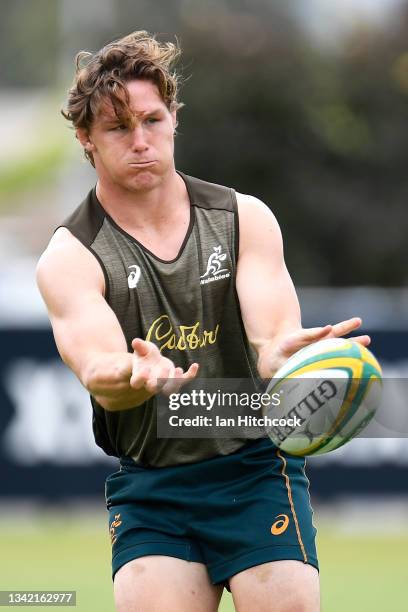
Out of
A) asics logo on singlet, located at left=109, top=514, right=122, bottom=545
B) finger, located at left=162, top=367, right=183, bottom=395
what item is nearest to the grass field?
asics logo on singlet, located at left=109, top=514, right=122, bottom=545

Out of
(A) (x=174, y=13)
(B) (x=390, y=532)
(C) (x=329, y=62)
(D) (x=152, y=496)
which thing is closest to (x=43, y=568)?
(B) (x=390, y=532)

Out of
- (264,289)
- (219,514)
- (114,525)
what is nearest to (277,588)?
(219,514)

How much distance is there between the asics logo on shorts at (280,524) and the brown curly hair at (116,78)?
73.1 inches

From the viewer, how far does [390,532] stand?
1434 centimetres

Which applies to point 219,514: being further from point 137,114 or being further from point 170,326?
point 137,114

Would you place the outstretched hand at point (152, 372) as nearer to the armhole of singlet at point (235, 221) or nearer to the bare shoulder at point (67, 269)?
the bare shoulder at point (67, 269)

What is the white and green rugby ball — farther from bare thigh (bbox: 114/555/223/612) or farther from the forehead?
the forehead

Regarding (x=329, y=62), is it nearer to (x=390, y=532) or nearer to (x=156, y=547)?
(x=390, y=532)

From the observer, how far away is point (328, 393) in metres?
5.72

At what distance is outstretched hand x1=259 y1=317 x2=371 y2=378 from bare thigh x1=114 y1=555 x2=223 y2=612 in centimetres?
92

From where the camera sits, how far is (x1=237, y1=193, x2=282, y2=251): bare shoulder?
6.35m

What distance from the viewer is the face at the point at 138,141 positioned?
20.2 feet

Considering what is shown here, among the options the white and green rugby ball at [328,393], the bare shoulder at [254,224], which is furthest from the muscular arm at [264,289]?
the white and green rugby ball at [328,393]

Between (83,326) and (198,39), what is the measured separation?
19.5 metres
